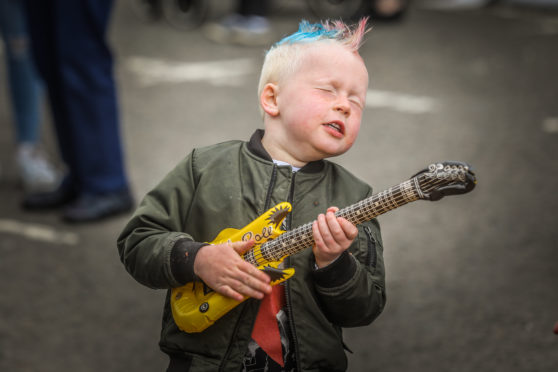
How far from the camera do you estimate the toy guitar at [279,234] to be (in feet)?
4.53

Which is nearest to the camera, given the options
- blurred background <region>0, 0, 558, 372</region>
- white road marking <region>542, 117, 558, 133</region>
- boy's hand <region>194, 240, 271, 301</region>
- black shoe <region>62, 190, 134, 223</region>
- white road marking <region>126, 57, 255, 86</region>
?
boy's hand <region>194, 240, 271, 301</region>

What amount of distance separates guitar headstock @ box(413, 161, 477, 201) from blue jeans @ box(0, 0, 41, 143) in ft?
10.3

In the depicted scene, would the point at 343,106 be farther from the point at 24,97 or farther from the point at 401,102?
the point at 401,102

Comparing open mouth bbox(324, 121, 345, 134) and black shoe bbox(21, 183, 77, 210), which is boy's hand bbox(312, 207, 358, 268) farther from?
black shoe bbox(21, 183, 77, 210)

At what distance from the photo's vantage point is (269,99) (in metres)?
1.65

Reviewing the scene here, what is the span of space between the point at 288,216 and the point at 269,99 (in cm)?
27

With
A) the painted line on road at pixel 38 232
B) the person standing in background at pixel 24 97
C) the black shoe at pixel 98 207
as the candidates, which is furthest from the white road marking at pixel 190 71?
the painted line on road at pixel 38 232

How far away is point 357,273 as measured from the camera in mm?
1573

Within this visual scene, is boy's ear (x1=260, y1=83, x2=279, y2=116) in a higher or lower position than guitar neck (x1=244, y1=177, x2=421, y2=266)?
higher

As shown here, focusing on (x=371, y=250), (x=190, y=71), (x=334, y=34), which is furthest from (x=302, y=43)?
(x=190, y=71)

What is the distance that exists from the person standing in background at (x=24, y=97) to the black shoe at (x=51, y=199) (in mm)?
164

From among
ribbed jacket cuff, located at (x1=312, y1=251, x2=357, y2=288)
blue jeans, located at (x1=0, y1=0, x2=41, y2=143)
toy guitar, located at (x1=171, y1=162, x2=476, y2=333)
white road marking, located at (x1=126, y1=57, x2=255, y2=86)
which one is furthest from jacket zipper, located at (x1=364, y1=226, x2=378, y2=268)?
white road marking, located at (x1=126, y1=57, x2=255, y2=86)

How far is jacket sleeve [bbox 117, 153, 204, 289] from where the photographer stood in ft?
5.10

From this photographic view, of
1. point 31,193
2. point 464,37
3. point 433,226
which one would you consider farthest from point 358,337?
point 464,37
